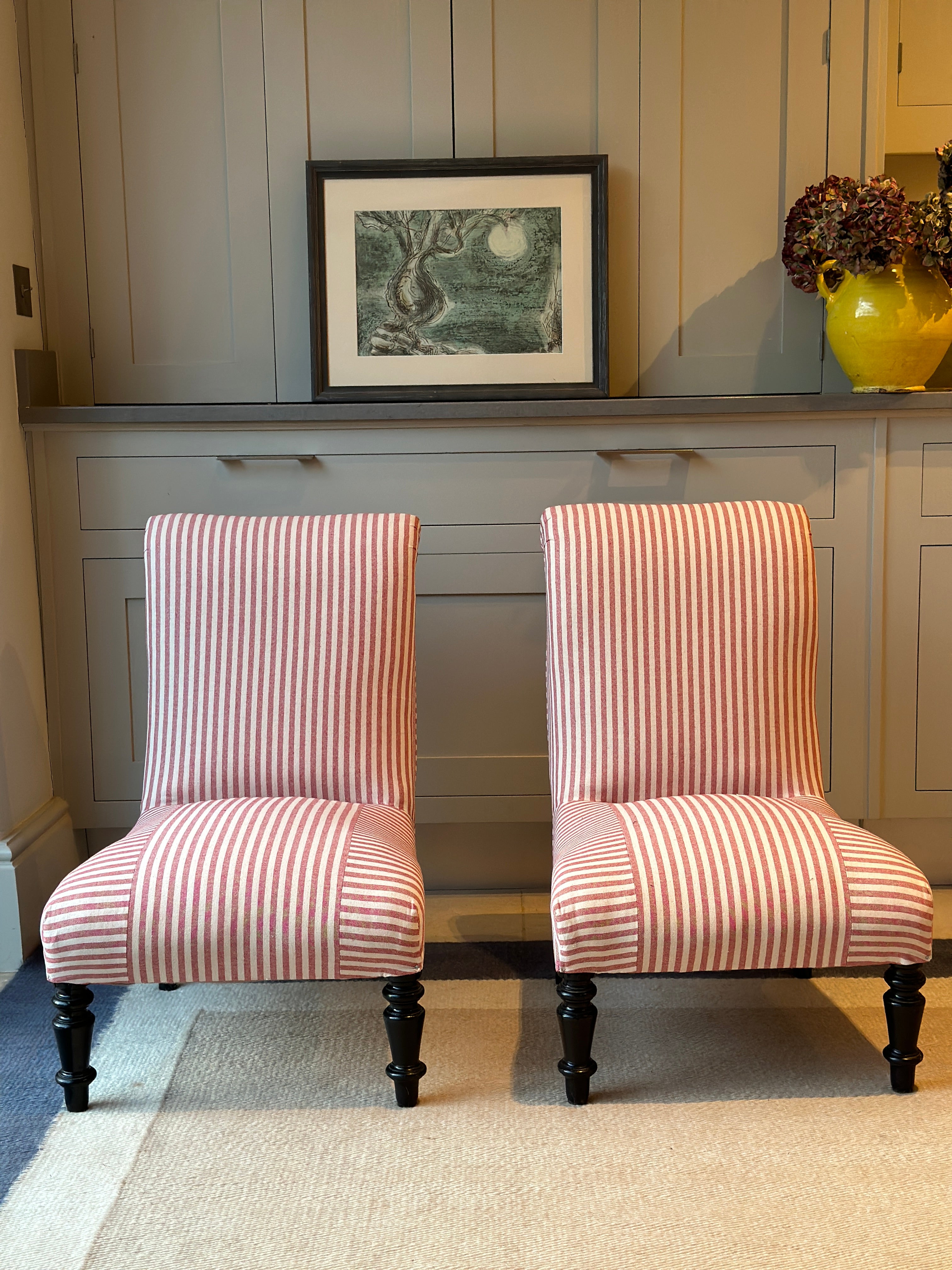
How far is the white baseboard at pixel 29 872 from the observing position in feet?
6.94

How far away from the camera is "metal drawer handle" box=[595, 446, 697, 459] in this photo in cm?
226

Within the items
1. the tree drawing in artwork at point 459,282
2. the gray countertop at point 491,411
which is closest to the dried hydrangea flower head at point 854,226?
the gray countertop at point 491,411

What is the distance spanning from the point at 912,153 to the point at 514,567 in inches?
57.4

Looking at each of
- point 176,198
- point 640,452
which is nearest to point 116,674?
point 176,198

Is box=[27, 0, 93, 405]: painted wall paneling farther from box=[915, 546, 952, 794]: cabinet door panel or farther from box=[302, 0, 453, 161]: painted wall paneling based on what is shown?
box=[915, 546, 952, 794]: cabinet door panel

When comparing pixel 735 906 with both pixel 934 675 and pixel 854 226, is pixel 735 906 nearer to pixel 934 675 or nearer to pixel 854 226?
pixel 934 675

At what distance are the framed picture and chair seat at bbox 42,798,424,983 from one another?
1224 mm

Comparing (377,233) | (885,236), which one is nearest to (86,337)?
(377,233)

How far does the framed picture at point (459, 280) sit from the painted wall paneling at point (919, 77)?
31.4 inches

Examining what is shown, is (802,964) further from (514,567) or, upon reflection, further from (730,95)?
(730,95)

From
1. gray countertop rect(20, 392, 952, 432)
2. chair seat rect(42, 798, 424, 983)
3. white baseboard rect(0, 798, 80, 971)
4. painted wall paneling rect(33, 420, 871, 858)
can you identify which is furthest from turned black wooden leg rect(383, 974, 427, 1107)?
gray countertop rect(20, 392, 952, 432)

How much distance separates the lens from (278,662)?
75.4 inches

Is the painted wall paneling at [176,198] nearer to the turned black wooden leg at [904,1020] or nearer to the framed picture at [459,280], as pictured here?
the framed picture at [459,280]

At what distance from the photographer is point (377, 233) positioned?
2.42m
